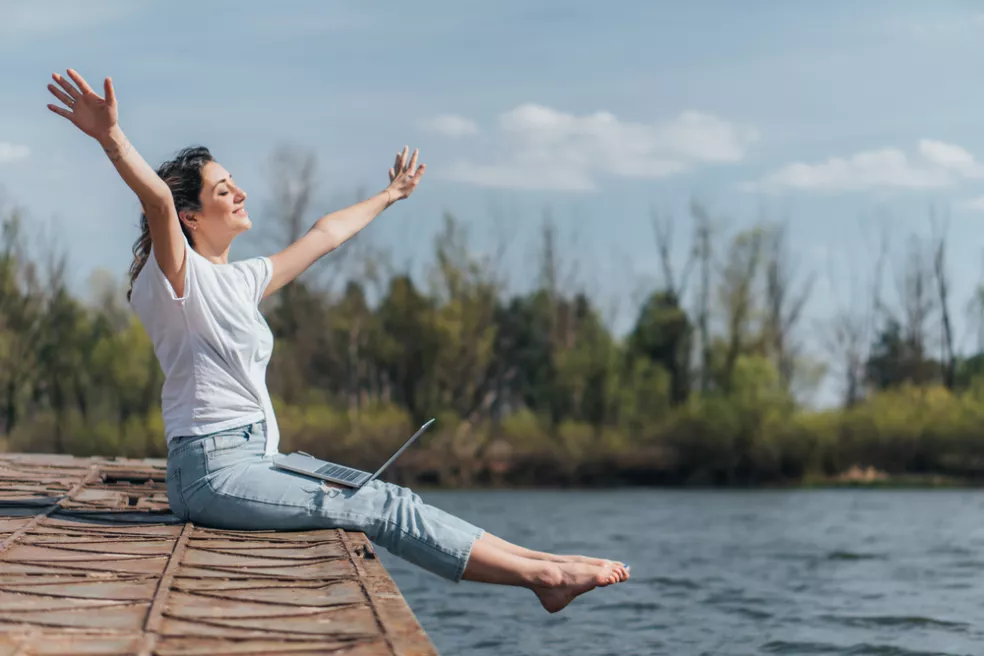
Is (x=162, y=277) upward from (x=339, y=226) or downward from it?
downward

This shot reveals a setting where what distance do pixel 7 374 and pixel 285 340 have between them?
928cm

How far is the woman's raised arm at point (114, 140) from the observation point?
14.0 ft

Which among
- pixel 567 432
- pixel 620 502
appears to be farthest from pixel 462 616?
pixel 567 432

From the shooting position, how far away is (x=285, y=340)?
4419 centimetres

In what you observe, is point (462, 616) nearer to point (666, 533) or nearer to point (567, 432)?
point (666, 533)

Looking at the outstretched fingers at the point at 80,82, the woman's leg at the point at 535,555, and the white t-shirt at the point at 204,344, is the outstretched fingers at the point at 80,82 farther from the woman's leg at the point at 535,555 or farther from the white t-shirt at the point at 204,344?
the woman's leg at the point at 535,555

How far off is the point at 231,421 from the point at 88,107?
1301mm

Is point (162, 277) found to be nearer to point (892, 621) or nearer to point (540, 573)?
point (540, 573)

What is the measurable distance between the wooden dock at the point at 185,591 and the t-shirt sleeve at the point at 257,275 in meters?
0.98

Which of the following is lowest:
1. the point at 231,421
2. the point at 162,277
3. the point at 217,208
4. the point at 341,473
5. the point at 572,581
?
the point at 572,581

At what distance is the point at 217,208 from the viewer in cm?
502

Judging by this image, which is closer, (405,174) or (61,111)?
(61,111)

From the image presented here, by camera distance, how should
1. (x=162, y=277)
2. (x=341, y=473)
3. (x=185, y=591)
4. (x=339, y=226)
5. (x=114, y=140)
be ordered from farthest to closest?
(x=339, y=226) < (x=341, y=473) < (x=162, y=277) < (x=114, y=140) < (x=185, y=591)

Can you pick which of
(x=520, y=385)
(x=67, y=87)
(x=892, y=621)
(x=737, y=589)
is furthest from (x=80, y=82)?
(x=520, y=385)
